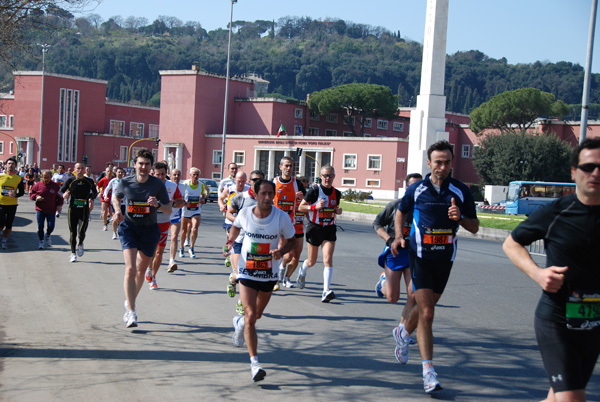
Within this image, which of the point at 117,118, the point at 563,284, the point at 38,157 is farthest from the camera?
the point at 117,118

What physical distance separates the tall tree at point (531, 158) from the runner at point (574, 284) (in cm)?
5963

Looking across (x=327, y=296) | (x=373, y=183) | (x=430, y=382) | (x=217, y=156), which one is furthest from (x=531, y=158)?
(x=430, y=382)

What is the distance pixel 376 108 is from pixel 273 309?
77.0 m

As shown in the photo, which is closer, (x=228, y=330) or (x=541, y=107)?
(x=228, y=330)

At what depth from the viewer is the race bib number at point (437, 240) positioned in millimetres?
5652

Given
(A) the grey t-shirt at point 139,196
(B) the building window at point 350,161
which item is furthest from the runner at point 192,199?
(B) the building window at point 350,161

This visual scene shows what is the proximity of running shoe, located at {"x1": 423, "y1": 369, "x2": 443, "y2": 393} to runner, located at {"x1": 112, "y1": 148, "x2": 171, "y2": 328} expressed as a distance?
12.1ft

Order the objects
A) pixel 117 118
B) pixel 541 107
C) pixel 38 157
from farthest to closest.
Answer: pixel 117 118 < pixel 38 157 < pixel 541 107

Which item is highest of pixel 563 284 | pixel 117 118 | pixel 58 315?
pixel 117 118

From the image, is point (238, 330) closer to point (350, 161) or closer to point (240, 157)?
point (350, 161)

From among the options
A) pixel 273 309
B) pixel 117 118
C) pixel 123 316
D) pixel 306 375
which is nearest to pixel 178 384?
pixel 306 375

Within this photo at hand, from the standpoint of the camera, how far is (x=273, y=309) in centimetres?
897

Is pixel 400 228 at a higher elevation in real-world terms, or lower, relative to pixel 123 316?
higher

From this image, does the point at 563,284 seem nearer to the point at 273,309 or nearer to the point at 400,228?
the point at 400,228
